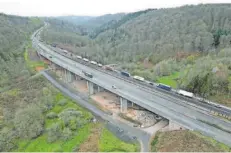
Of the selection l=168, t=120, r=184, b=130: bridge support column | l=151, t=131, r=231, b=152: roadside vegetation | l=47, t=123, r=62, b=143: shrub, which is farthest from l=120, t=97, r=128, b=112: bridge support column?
l=47, t=123, r=62, b=143: shrub

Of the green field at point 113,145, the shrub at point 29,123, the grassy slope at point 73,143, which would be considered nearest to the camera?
the green field at point 113,145

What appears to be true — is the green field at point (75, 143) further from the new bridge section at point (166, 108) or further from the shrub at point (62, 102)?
the shrub at point (62, 102)

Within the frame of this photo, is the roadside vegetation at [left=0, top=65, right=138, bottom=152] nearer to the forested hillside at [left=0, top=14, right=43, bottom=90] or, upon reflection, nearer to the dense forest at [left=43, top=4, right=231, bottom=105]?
the forested hillside at [left=0, top=14, right=43, bottom=90]

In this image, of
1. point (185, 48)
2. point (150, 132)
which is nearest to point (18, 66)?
point (150, 132)

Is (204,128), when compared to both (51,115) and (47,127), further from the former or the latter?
(51,115)

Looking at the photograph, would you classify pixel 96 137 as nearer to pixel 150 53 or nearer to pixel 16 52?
pixel 16 52

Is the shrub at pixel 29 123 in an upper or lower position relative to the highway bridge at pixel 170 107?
lower

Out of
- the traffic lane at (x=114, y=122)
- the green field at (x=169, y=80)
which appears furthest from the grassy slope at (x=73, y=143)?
the green field at (x=169, y=80)

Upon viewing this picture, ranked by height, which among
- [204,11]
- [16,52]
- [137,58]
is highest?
[204,11]
